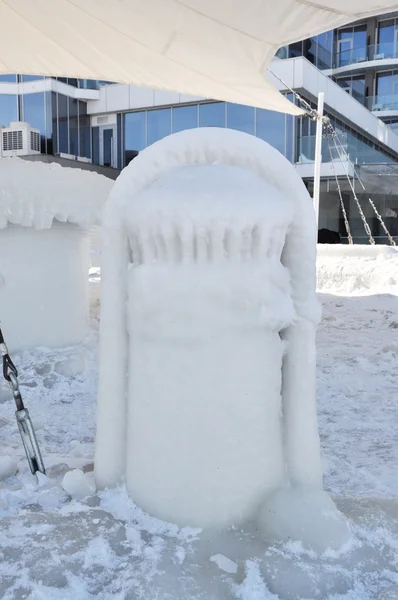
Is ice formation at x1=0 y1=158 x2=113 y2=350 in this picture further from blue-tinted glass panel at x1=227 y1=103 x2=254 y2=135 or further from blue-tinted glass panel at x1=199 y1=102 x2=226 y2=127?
blue-tinted glass panel at x1=199 y1=102 x2=226 y2=127

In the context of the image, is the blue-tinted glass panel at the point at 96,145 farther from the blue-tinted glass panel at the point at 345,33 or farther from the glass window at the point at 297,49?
the blue-tinted glass panel at the point at 345,33

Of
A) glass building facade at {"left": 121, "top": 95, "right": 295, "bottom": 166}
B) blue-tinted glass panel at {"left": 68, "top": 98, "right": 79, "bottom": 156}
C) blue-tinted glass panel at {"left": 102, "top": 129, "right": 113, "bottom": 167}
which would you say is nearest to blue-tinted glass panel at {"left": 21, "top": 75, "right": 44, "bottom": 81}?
blue-tinted glass panel at {"left": 68, "top": 98, "right": 79, "bottom": 156}

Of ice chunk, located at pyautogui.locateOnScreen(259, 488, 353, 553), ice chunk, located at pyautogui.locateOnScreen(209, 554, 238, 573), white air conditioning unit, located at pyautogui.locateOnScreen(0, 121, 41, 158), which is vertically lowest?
ice chunk, located at pyautogui.locateOnScreen(209, 554, 238, 573)

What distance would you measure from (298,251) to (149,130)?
54.3 feet

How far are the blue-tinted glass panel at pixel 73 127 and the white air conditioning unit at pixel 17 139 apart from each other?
1.53 meters

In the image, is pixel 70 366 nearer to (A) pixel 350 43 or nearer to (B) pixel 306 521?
(B) pixel 306 521

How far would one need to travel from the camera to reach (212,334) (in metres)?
1.57

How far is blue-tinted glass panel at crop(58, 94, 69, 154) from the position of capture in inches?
684

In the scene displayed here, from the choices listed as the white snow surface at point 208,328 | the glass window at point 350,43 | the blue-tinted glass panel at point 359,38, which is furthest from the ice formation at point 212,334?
the blue-tinted glass panel at point 359,38

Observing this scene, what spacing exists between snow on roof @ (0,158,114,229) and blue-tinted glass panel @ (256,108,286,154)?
1151cm

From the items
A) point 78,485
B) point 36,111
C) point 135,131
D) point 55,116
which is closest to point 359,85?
point 135,131

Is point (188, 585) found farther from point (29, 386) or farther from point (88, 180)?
point (88, 180)

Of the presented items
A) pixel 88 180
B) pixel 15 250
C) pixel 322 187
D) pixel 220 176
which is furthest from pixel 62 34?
pixel 322 187

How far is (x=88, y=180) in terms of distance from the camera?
4.52m
